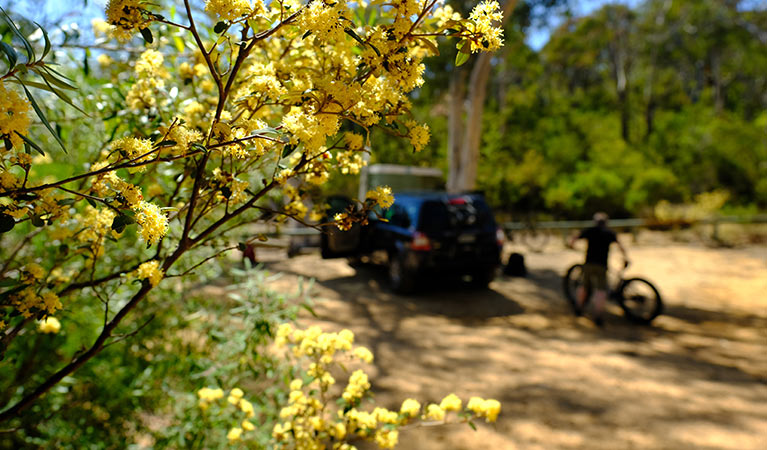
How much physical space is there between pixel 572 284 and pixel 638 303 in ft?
3.42

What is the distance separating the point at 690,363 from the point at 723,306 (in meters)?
3.18

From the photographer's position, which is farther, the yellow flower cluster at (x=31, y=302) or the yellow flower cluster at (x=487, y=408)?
the yellow flower cluster at (x=487, y=408)

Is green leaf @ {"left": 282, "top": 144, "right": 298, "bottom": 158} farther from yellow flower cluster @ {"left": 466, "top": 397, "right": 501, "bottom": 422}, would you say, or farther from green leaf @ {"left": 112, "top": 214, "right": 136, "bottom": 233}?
yellow flower cluster @ {"left": 466, "top": 397, "right": 501, "bottom": 422}

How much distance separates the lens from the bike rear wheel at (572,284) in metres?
7.54

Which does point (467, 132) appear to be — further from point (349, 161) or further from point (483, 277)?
point (349, 161)

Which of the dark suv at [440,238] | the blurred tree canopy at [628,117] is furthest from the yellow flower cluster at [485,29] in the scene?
the blurred tree canopy at [628,117]

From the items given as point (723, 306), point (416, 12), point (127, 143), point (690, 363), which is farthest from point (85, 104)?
point (723, 306)

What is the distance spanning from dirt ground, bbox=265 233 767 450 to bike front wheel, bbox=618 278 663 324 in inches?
7.2

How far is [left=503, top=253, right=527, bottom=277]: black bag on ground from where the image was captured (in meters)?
9.83

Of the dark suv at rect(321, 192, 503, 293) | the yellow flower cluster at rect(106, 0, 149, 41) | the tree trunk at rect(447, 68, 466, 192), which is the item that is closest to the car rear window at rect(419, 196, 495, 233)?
the dark suv at rect(321, 192, 503, 293)

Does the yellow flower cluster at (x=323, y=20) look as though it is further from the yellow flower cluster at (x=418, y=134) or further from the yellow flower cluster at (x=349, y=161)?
the yellow flower cluster at (x=349, y=161)

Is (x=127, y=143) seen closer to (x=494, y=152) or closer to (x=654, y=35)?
(x=494, y=152)

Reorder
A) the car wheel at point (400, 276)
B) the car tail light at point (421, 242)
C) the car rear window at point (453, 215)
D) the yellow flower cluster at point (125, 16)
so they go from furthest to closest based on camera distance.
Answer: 1. the car wheel at point (400, 276)
2. the car rear window at point (453, 215)
3. the car tail light at point (421, 242)
4. the yellow flower cluster at point (125, 16)

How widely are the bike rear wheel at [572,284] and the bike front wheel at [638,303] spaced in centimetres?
64
